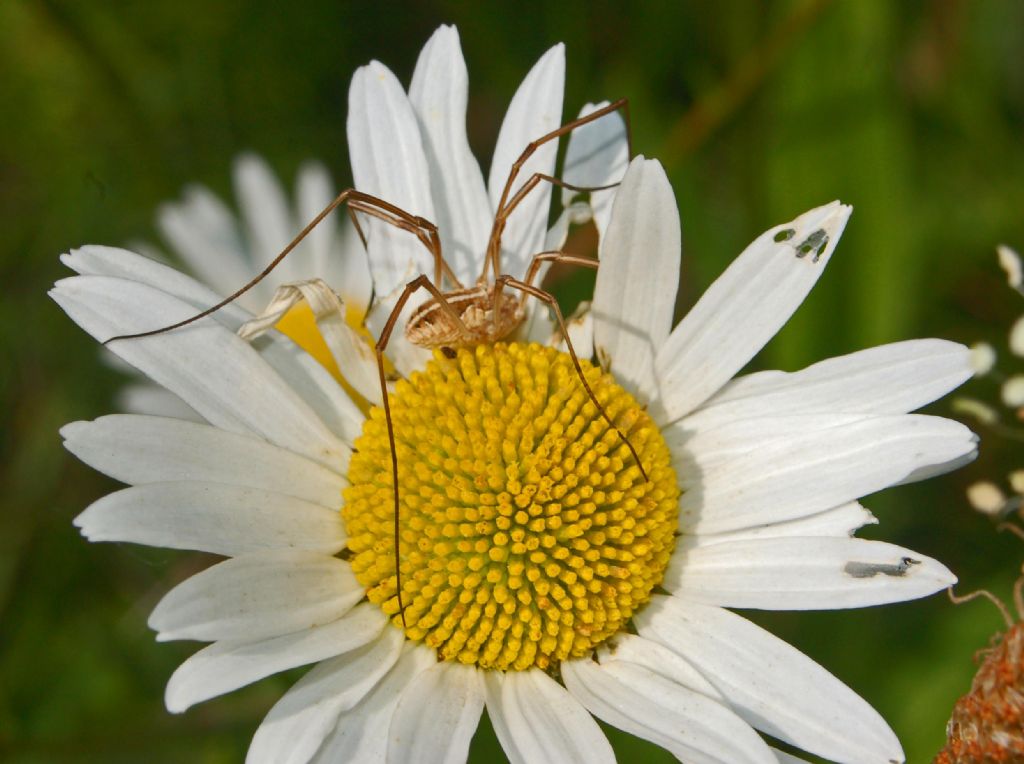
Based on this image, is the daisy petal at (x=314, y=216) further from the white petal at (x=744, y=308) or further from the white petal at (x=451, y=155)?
the white petal at (x=744, y=308)

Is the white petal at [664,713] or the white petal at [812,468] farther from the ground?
the white petal at [812,468]


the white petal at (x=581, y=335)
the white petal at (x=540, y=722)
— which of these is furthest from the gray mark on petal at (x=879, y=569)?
the white petal at (x=581, y=335)

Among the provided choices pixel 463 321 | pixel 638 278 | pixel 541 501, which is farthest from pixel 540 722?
pixel 638 278

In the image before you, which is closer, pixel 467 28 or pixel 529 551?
pixel 529 551

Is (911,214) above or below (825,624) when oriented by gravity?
above

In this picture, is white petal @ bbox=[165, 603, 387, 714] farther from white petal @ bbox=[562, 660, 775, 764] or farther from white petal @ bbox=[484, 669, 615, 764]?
white petal @ bbox=[562, 660, 775, 764]

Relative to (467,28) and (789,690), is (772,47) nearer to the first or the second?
(467,28)

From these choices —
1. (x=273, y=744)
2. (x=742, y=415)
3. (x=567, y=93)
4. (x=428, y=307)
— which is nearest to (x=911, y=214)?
(x=567, y=93)
